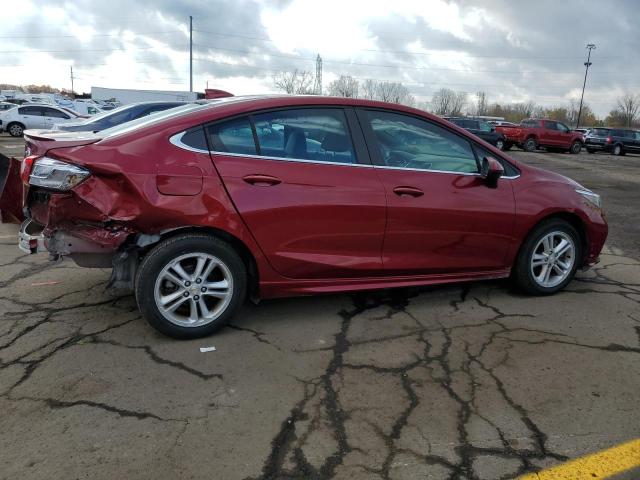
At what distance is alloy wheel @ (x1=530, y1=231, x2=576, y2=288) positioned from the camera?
461cm

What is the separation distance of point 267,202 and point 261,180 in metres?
0.15

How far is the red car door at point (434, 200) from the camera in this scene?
3.96 metres

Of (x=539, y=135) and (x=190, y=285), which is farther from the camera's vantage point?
(x=539, y=135)

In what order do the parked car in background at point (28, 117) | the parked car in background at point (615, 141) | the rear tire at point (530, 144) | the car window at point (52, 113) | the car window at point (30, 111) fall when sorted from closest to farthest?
the car window at point (52, 113)
the parked car in background at point (28, 117)
the car window at point (30, 111)
the rear tire at point (530, 144)
the parked car in background at point (615, 141)

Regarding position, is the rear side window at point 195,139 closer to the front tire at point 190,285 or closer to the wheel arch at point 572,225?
the front tire at point 190,285

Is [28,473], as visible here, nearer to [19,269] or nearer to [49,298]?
[49,298]

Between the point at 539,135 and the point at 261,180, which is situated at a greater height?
the point at 539,135

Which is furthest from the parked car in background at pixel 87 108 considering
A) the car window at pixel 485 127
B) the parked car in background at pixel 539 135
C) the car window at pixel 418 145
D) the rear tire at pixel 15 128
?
the car window at pixel 418 145

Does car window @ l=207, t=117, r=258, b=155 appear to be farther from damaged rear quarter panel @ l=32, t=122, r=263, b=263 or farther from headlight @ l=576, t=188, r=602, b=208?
headlight @ l=576, t=188, r=602, b=208

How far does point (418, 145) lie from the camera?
4145 mm

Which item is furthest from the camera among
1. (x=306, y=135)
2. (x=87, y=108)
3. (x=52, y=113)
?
(x=87, y=108)

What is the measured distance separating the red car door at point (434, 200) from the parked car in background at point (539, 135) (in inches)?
1020

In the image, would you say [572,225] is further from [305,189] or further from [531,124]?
[531,124]

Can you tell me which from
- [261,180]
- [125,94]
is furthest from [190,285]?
[125,94]
